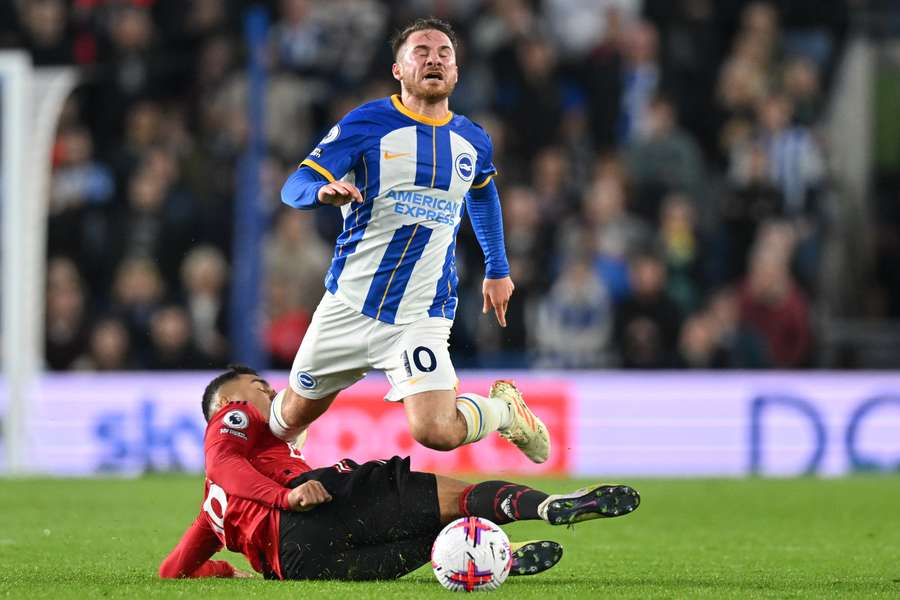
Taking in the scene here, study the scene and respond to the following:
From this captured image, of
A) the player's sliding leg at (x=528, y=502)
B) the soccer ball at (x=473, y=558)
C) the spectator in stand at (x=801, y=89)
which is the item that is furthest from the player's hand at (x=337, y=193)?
the spectator in stand at (x=801, y=89)

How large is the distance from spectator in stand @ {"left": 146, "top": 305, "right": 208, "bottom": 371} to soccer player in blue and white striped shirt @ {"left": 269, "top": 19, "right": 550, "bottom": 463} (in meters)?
7.22

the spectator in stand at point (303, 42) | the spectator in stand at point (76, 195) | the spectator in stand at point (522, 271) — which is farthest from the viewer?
the spectator in stand at point (303, 42)

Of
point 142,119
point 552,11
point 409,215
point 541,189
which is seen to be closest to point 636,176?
point 541,189

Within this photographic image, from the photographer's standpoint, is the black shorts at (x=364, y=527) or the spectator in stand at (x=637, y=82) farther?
the spectator in stand at (x=637, y=82)

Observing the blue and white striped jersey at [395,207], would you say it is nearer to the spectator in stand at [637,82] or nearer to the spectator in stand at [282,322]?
the spectator in stand at [282,322]

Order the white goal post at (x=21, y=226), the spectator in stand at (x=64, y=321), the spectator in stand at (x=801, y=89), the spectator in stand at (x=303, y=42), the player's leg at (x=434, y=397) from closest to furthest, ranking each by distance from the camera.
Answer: the player's leg at (x=434, y=397) → the white goal post at (x=21, y=226) → the spectator in stand at (x=64, y=321) → the spectator in stand at (x=801, y=89) → the spectator in stand at (x=303, y=42)

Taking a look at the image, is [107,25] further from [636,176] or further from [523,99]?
[636,176]

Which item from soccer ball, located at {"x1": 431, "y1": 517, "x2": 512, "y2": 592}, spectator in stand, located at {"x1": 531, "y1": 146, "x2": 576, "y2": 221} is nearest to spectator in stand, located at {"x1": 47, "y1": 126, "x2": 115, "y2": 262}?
spectator in stand, located at {"x1": 531, "y1": 146, "x2": 576, "y2": 221}

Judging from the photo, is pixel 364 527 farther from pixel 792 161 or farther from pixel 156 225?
pixel 792 161

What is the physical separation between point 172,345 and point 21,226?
1728 millimetres

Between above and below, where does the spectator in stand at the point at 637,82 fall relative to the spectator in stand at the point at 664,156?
above

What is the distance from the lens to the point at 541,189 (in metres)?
14.6

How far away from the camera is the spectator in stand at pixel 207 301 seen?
46.3 ft

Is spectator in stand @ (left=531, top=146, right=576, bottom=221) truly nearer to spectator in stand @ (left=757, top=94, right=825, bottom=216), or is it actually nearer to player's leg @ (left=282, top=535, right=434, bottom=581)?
spectator in stand @ (left=757, top=94, right=825, bottom=216)
